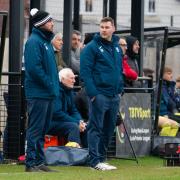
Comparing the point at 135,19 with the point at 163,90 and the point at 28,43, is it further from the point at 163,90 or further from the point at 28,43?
the point at 28,43

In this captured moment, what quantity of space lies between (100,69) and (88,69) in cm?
20

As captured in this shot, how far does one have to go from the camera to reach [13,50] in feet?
46.8

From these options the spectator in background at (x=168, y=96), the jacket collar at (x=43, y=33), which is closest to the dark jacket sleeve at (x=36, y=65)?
the jacket collar at (x=43, y=33)

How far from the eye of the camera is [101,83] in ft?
39.6

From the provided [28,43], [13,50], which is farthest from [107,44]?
[13,50]

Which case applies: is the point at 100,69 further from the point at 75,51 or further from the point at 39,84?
the point at 75,51

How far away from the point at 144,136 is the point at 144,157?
442mm

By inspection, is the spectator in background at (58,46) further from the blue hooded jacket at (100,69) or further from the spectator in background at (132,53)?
the blue hooded jacket at (100,69)

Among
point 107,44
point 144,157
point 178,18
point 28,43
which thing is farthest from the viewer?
point 178,18

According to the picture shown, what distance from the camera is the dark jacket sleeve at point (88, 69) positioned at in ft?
39.3

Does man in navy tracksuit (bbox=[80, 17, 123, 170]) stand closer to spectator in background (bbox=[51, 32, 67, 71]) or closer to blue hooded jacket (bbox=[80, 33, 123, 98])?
blue hooded jacket (bbox=[80, 33, 123, 98])

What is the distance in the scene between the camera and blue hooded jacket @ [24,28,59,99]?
11.4 metres

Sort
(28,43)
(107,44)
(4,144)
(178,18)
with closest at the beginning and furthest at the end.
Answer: (28,43) → (107,44) → (4,144) → (178,18)

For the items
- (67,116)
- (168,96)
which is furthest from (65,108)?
(168,96)
